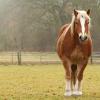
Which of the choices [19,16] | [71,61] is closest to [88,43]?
[71,61]

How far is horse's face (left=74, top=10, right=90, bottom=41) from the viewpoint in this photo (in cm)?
884

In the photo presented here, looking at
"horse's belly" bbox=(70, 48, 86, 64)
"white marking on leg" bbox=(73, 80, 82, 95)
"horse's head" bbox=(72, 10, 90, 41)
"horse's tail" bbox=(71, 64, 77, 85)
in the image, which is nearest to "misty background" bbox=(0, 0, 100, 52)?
"horse's tail" bbox=(71, 64, 77, 85)

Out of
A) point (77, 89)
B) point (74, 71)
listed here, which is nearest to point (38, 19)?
point (74, 71)

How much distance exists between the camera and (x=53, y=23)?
1857 inches

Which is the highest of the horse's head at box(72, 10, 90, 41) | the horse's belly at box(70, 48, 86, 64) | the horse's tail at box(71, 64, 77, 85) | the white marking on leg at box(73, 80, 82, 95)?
the horse's head at box(72, 10, 90, 41)

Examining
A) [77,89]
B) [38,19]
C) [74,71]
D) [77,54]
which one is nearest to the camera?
[77,54]

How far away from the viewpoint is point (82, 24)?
29.5ft

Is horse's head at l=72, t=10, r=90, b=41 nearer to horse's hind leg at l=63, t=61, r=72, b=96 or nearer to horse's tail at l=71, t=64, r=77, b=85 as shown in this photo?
horse's hind leg at l=63, t=61, r=72, b=96

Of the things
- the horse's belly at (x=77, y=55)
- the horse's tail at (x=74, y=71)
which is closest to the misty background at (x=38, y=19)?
the horse's tail at (x=74, y=71)

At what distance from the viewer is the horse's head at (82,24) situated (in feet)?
29.0

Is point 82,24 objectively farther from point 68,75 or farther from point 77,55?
point 68,75

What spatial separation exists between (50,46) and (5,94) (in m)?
38.9

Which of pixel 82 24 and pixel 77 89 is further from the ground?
pixel 82 24

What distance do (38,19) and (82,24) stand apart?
37006 millimetres
